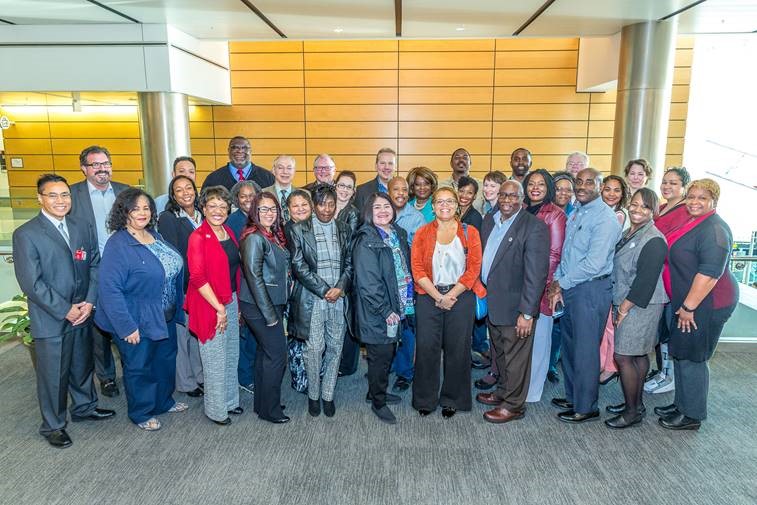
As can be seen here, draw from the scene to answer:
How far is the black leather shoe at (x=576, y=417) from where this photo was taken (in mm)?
3512

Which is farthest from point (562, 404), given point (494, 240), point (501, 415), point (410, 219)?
point (410, 219)

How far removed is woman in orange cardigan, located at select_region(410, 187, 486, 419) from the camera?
3.38 m

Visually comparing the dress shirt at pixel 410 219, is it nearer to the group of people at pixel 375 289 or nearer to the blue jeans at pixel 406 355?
the group of people at pixel 375 289

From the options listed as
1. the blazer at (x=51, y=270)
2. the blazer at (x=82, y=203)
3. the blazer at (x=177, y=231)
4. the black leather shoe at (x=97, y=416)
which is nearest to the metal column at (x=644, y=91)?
the blazer at (x=177, y=231)

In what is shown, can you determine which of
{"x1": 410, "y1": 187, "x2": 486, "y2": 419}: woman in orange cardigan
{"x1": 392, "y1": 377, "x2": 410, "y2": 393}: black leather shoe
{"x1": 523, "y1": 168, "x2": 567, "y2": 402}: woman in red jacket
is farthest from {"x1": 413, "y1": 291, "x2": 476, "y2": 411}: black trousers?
{"x1": 523, "y1": 168, "x2": 567, "y2": 402}: woman in red jacket

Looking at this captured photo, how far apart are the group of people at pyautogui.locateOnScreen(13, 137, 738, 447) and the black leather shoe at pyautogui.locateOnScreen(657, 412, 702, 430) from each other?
12mm

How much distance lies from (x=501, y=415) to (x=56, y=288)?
10.1 feet

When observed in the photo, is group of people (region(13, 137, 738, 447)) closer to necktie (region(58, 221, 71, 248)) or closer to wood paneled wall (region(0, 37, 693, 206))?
necktie (region(58, 221, 71, 248))

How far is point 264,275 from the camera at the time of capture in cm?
324

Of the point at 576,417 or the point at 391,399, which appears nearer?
the point at 576,417

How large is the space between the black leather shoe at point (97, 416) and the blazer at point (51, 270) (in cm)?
74

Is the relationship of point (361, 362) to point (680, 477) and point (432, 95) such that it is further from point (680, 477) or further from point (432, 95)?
point (432, 95)

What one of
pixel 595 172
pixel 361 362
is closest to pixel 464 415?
pixel 361 362

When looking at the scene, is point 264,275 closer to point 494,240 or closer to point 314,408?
point 314,408
